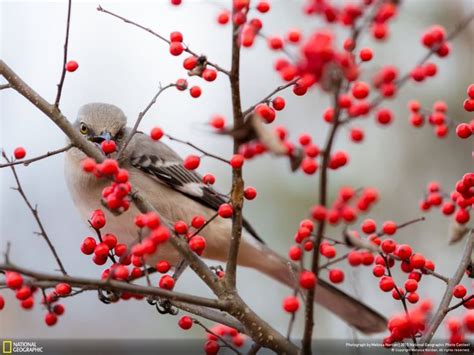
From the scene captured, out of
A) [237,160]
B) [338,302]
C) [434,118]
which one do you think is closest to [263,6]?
[237,160]

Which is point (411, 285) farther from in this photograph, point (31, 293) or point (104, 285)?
point (31, 293)

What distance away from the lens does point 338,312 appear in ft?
13.2

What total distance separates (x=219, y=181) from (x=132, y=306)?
1668 mm

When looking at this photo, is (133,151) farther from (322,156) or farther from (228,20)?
(322,156)

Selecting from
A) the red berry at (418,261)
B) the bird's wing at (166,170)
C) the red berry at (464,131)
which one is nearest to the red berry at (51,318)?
the red berry at (418,261)

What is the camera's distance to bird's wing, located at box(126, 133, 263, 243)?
14.6 feet

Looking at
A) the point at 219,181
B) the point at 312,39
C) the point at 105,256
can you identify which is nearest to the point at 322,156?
the point at 312,39

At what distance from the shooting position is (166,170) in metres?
4.55

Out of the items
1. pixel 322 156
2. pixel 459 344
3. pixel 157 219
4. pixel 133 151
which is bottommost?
pixel 459 344

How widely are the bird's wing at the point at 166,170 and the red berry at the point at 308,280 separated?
2.68 meters

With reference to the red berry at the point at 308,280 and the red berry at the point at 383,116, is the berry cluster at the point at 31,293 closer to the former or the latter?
the red berry at the point at 308,280

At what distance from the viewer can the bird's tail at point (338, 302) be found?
3729 millimetres

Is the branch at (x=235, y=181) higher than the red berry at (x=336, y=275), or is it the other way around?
the branch at (x=235, y=181)

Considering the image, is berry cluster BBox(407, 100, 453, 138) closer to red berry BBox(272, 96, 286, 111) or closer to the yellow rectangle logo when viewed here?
red berry BBox(272, 96, 286, 111)
